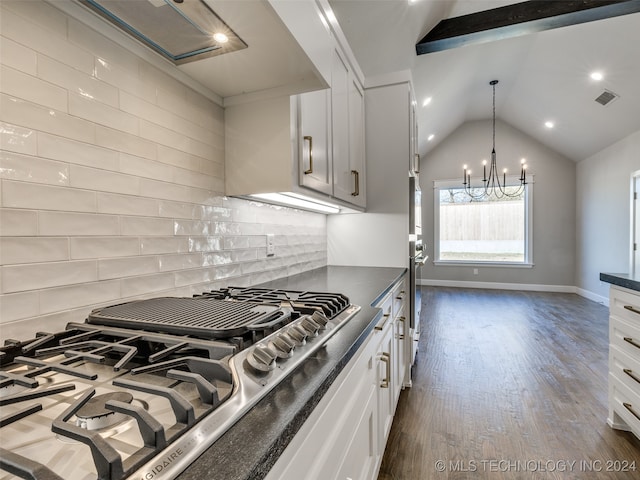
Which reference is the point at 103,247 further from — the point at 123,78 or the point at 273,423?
the point at 273,423

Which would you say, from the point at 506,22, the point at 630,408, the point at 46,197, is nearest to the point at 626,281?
the point at 630,408

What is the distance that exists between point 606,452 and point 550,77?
442 cm

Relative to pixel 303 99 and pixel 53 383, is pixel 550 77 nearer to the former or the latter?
pixel 303 99

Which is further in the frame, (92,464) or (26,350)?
(26,350)

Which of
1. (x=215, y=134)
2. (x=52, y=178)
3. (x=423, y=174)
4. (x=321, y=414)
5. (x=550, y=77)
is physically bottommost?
(x=321, y=414)

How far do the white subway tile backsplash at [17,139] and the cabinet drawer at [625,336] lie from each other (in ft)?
8.40

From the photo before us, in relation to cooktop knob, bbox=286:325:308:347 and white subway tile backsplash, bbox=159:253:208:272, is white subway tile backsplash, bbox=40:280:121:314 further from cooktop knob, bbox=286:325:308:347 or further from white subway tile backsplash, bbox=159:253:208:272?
cooktop knob, bbox=286:325:308:347

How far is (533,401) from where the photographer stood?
85.1 inches

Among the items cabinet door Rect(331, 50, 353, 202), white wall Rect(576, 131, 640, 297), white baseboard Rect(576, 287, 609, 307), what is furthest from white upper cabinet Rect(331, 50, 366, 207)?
white baseboard Rect(576, 287, 609, 307)

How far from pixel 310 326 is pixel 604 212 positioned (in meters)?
6.14

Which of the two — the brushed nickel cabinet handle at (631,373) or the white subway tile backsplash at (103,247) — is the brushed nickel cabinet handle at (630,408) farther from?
the white subway tile backsplash at (103,247)

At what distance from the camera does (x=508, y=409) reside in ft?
6.75

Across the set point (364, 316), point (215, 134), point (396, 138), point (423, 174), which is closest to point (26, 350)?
point (364, 316)

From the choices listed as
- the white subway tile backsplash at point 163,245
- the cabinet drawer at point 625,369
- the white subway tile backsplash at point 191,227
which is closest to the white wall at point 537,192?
the cabinet drawer at point 625,369
